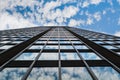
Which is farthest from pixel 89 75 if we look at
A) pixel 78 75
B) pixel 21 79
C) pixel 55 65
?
pixel 21 79

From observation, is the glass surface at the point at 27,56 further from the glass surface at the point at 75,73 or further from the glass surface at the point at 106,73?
the glass surface at the point at 106,73

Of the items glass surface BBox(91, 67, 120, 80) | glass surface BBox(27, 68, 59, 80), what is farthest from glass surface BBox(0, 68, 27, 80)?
glass surface BBox(91, 67, 120, 80)

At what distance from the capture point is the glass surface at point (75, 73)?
7.56m

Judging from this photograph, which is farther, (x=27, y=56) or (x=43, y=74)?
(x=27, y=56)

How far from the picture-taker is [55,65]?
29.5 feet

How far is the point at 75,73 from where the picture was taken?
8.22 metres

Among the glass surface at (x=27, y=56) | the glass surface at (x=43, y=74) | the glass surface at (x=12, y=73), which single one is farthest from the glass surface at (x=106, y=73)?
the glass surface at (x=27, y=56)

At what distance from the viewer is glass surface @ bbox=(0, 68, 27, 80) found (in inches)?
294

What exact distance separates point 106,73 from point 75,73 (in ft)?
4.05

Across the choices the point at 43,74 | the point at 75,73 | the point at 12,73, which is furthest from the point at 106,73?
the point at 12,73

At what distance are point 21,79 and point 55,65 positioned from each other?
2257mm

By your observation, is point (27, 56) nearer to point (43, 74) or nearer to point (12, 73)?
point (12, 73)

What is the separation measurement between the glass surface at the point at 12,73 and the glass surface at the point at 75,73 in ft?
5.24

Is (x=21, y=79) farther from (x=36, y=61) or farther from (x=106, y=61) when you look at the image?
(x=106, y=61)
